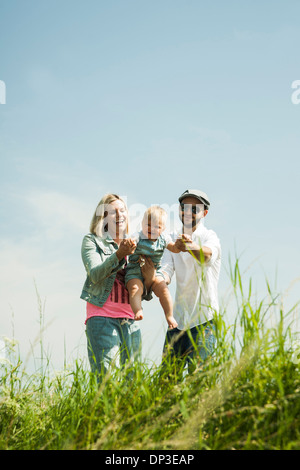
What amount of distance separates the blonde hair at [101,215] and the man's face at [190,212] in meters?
0.87

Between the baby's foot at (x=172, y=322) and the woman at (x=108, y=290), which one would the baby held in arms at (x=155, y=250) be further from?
the woman at (x=108, y=290)

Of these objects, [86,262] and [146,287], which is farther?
[146,287]

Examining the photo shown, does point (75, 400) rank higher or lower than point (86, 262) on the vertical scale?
lower

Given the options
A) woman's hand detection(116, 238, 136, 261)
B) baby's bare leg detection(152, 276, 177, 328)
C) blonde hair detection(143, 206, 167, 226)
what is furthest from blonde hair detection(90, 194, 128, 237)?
baby's bare leg detection(152, 276, 177, 328)

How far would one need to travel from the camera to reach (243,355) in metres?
3.26

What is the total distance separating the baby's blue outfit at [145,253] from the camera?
189 inches

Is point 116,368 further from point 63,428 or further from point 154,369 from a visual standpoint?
point 63,428

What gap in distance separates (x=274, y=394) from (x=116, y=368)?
1.27 metres

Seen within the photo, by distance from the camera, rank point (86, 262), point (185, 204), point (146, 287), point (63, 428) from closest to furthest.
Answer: point (63, 428)
point (86, 262)
point (146, 287)
point (185, 204)

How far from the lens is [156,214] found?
5082mm

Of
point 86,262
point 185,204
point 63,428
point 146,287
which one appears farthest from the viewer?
point 185,204
